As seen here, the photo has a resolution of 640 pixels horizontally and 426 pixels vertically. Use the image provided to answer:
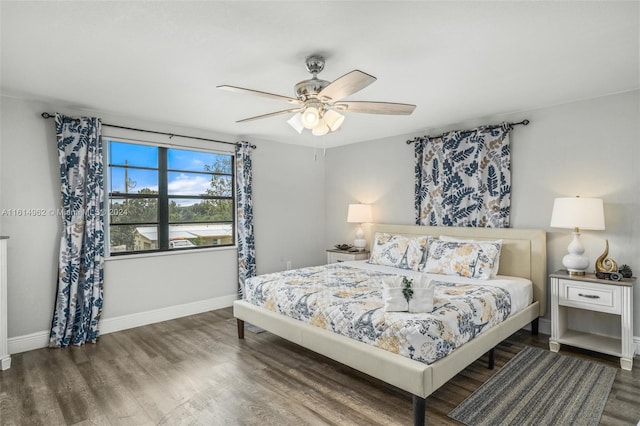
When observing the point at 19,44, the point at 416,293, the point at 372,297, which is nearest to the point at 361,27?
the point at 416,293

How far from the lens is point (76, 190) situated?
3.69 m

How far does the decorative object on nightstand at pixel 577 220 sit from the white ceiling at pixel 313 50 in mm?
1075

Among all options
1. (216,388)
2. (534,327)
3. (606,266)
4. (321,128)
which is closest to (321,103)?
(321,128)

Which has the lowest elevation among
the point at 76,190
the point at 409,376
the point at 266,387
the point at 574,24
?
the point at 266,387

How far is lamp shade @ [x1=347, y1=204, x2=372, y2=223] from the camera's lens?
5441 millimetres

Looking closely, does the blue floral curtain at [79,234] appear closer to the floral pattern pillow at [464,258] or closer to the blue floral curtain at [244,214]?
the blue floral curtain at [244,214]

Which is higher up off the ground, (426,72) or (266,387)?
(426,72)

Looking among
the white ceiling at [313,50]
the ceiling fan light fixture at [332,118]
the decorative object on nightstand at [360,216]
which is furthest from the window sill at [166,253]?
the ceiling fan light fixture at [332,118]

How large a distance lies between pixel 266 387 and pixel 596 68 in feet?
12.0

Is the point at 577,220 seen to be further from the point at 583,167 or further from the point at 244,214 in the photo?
the point at 244,214

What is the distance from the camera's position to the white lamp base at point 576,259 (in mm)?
3316

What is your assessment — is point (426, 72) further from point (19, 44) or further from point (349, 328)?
point (19, 44)

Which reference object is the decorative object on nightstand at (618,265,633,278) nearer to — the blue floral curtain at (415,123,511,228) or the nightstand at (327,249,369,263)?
the blue floral curtain at (415,123,511,228)

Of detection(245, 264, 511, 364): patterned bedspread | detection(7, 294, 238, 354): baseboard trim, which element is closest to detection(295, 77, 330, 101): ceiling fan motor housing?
detection(245, 264, 511, 364): patterned bedspread
